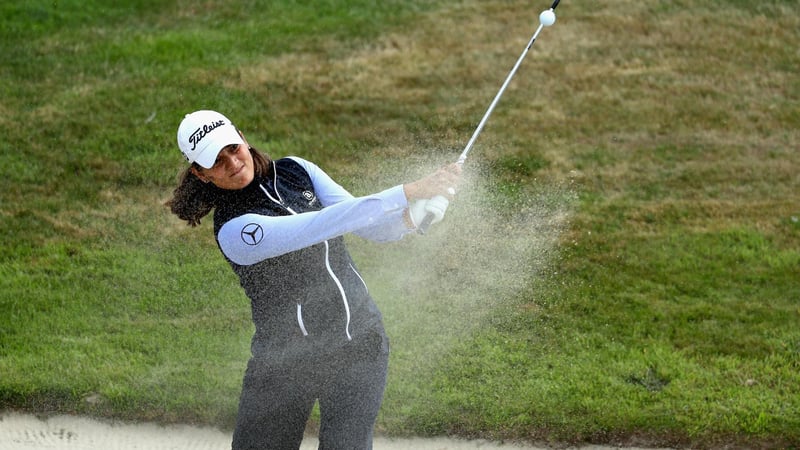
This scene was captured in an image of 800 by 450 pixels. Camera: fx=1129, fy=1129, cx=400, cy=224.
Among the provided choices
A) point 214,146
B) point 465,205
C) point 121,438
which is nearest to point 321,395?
point 214,146

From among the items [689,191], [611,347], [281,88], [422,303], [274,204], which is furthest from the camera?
[281,88]

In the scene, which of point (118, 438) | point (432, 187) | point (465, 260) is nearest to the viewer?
point (432, 187)

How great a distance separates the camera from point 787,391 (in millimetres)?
5895

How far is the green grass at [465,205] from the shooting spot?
6016mm

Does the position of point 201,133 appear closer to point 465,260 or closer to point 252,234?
point 252,234

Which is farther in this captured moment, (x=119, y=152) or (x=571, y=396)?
(x=119, y=152)

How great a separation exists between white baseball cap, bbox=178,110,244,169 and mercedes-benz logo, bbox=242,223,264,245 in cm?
27

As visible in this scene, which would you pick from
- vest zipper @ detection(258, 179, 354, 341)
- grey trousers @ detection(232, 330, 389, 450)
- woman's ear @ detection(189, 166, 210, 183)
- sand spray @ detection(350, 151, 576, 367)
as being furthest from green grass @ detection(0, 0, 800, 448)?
woman's ear @ detection(189, 166, 210, 183)

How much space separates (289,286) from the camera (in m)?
3.95

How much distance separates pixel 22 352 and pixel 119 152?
8.69 feet

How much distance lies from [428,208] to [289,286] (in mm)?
565

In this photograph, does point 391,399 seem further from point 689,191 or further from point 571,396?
point 689,191

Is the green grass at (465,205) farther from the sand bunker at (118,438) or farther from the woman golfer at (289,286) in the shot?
the woman golfer at (289,286)

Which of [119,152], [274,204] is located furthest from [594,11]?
[274,204]
